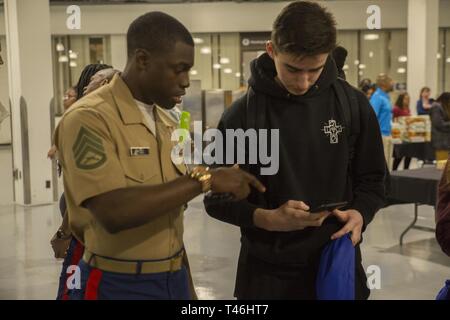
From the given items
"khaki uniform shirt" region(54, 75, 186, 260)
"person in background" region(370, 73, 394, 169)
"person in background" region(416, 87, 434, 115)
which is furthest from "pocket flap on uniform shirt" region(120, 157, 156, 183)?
"person in background" region(416, 87, 434, 115)

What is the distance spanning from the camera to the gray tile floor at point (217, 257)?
4.51m

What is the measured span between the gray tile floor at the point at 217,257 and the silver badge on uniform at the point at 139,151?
9.73 ft

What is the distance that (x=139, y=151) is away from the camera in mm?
1423

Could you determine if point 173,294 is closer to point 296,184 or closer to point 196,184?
point 196,184

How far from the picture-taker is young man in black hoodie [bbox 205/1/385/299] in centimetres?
174

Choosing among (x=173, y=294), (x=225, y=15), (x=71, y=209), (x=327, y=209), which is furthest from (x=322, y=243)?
(x=225, y=15)

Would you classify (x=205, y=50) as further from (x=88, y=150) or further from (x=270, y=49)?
(x=88, y=150)

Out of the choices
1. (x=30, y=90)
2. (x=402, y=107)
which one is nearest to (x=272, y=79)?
(x=30, y=90)

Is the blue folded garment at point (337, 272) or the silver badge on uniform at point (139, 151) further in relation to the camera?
the blue folded garment at point (337, 272)

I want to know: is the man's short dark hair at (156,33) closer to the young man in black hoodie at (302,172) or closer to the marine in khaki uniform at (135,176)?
the marine in khaki uniform at (135,176)

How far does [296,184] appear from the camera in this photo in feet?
5.71

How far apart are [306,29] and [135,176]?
603 mm

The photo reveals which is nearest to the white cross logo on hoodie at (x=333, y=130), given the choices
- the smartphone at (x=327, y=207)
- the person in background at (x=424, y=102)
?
the smartphone at (x=327, y=207)

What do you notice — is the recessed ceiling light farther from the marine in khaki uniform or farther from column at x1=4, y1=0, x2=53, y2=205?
the marine in khaki uniform
